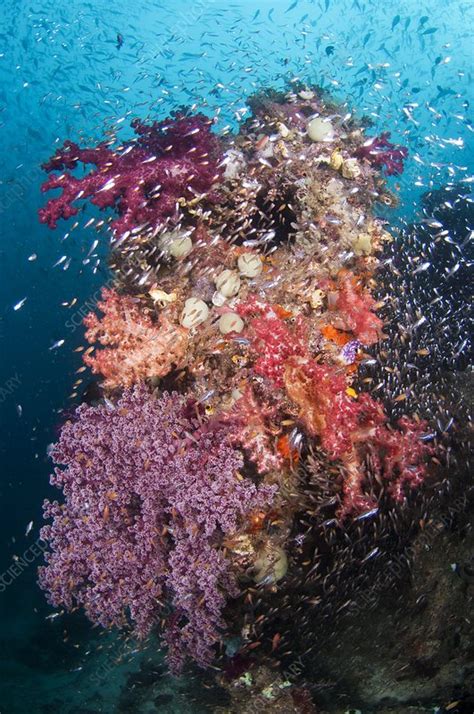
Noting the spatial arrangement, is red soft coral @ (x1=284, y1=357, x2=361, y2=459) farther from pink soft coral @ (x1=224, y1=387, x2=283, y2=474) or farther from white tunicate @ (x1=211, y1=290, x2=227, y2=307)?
white tunicate @ (x1=211, y1=290, x2=227, y2=307)

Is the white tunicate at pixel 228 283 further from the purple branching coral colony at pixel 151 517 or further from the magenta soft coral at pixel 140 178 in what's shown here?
the purple branching coral colony at pixel 151 517

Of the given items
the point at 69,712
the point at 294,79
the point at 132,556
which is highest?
the point at 294,79

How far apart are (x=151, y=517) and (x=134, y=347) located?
93.4 inches

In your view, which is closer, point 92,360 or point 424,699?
point 424,699

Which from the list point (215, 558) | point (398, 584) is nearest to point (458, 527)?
point (398, 584)

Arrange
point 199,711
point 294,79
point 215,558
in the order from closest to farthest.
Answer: point 215,558
point 199,711
point 294,79

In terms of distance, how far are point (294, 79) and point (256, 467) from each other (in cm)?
1091

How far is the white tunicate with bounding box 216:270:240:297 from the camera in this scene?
609cm

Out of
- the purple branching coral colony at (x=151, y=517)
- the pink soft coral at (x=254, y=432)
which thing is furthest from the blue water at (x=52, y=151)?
the pink soft coral at (x=254, y=432)

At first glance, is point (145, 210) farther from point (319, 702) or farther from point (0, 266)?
point (0, 266)

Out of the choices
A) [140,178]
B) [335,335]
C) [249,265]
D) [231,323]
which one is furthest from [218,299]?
[140,178]

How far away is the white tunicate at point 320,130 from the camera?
25.3 ft

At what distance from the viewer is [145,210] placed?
647 centimetres

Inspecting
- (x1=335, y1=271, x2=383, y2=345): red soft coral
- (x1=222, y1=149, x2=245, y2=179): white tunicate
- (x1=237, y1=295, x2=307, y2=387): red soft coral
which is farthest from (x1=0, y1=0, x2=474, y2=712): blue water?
(x1=335, y1=271, x2=383, y2=345): red soft coral
